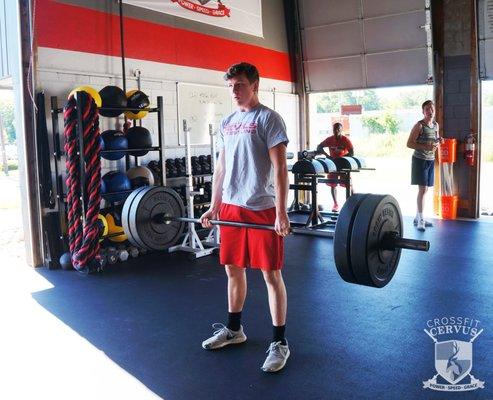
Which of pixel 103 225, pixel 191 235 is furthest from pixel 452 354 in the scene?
pixel 103 225

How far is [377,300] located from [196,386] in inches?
50.6

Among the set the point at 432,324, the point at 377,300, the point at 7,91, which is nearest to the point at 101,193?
the point at 7,91

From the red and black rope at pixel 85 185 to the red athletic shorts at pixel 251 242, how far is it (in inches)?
67.3

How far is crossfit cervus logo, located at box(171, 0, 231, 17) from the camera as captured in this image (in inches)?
182

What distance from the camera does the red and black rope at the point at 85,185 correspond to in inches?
132

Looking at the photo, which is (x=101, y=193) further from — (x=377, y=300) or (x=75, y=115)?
(x=377, y=300)

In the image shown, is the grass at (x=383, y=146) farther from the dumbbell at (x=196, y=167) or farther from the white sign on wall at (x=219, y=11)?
the dumbbell at (x=196, y=167)

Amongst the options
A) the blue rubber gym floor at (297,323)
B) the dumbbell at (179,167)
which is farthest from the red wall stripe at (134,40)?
the blue rubber gym floor at (297,323)

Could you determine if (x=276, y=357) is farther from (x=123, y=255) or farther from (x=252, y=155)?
(x=123, y=255)

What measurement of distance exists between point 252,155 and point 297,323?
98 centimetres

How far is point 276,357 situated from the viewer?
193 centimetres

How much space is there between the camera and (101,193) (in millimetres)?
3559

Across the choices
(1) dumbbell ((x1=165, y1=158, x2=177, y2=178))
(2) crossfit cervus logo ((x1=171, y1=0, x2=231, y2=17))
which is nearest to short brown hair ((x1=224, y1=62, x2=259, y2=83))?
(1) dumbbell ((x1=165, y1=158, x2=177, y2=178))

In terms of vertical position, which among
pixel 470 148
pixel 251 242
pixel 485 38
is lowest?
pixel 251 242
